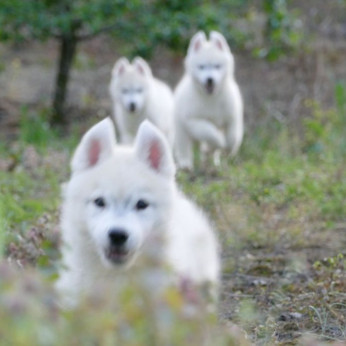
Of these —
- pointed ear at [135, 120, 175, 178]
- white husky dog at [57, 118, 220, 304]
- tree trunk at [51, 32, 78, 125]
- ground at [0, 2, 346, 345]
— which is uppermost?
tree trunk at [51, 32, 78, 125]

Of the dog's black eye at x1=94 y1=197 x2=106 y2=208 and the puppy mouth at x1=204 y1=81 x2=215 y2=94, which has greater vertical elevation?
the puppy mouth at x1=204 y1=81 x2=215 y2=94

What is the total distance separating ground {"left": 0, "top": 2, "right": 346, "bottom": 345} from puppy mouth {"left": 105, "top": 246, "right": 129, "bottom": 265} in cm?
21

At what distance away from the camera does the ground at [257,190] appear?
4.56 m

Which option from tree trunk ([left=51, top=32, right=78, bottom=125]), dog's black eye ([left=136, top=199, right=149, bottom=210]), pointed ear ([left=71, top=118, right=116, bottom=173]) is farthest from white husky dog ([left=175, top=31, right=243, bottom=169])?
dog's black eye ([left=136, top=199, right=149, bottom=210])

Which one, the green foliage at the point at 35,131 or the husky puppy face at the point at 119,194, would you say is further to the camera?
the green foliage at the point at 35,131

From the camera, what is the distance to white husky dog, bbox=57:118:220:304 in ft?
13.1

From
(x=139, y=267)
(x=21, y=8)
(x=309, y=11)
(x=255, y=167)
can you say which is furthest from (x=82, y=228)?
(x=309, y=11)

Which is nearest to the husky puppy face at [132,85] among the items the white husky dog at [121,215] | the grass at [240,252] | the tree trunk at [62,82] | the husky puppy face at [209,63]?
the husky puppy face at [209,63]

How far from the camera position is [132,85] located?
1162cm

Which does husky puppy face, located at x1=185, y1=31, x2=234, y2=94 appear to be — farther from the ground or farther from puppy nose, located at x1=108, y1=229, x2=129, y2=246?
puppy nose, located at x1=108, y1=229, x2=129, y2=246

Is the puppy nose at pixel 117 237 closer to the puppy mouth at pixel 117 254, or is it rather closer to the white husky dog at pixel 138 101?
the puppy mouth at pixel 117 254

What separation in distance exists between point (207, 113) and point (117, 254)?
22.0 feet

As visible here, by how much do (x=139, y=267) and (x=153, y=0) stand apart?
10525 mm

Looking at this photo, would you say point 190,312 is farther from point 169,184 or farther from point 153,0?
point 153,0
